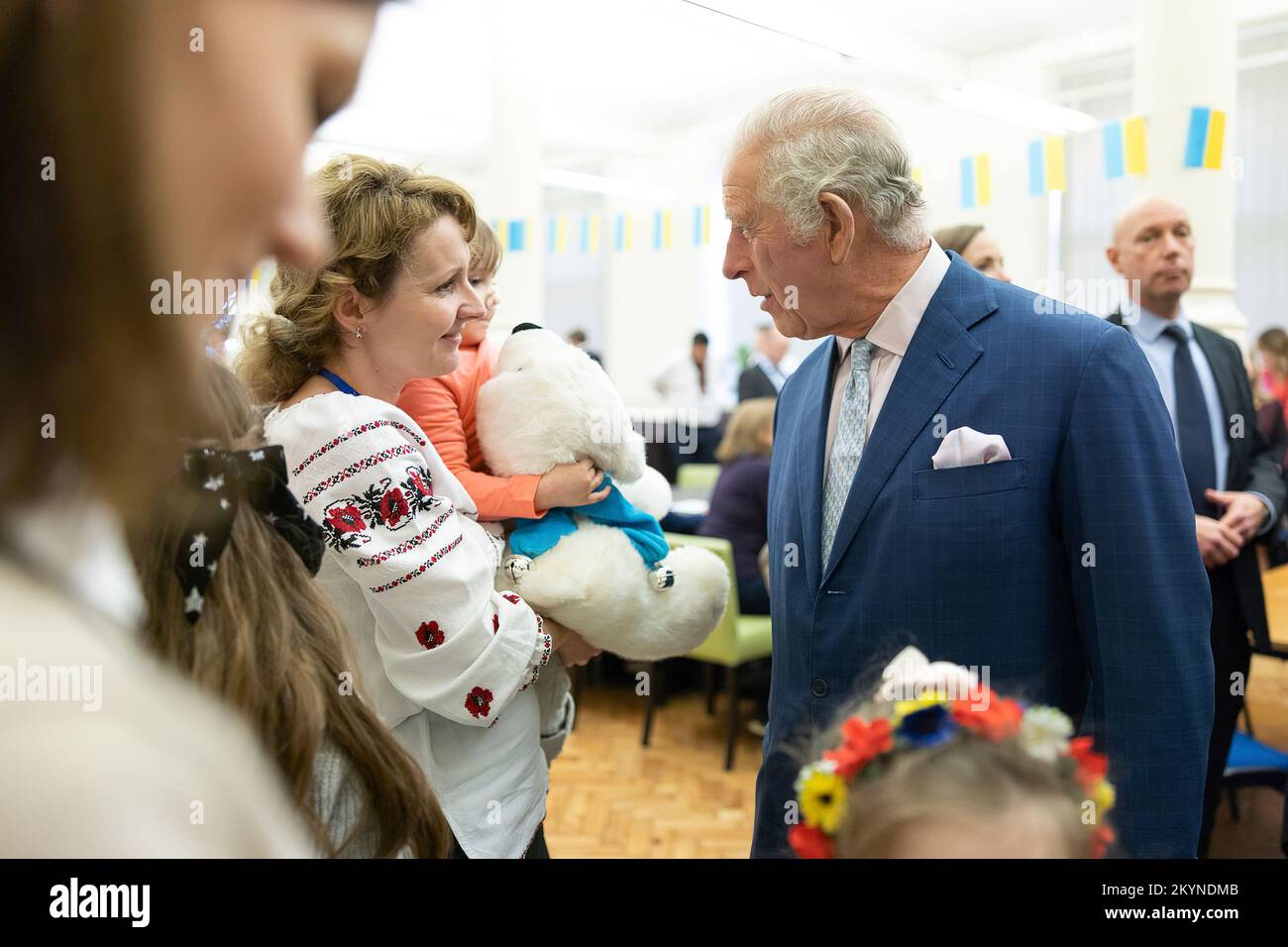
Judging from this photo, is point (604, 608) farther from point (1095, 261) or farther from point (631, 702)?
point (1095, 261)

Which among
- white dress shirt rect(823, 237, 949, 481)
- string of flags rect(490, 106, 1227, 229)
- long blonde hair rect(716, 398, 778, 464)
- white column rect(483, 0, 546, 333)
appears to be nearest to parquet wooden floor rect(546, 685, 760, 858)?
long blonde hair rect(716, 398, 778, 464)

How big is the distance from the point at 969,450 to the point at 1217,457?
1.62m

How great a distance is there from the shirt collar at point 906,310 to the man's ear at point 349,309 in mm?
741

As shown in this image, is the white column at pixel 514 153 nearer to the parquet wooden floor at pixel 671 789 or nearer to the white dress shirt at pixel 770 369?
the white dress shirt at pixel 770 369

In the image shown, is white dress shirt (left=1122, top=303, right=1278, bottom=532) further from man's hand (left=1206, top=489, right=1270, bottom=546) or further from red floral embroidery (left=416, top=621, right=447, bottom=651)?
red floral embroidery (left=416, top=621, right=447, bottom=651)

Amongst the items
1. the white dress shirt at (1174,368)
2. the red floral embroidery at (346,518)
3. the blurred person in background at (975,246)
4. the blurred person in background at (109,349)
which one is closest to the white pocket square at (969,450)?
the red floral embroidery at (346,518)

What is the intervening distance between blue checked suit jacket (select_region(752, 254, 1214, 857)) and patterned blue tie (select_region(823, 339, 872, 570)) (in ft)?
0.20

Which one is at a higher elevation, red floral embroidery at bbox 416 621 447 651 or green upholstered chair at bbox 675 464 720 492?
red floral embroidery at bbox 416 621 447 651

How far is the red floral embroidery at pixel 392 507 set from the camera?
1.20m

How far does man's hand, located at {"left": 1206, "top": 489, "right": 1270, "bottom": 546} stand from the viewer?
2373 mm

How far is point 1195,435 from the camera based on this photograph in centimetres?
244

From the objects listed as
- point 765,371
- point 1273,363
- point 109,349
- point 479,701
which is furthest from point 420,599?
point 1273,363

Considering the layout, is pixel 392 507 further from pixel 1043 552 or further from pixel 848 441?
pixel 1043 552
